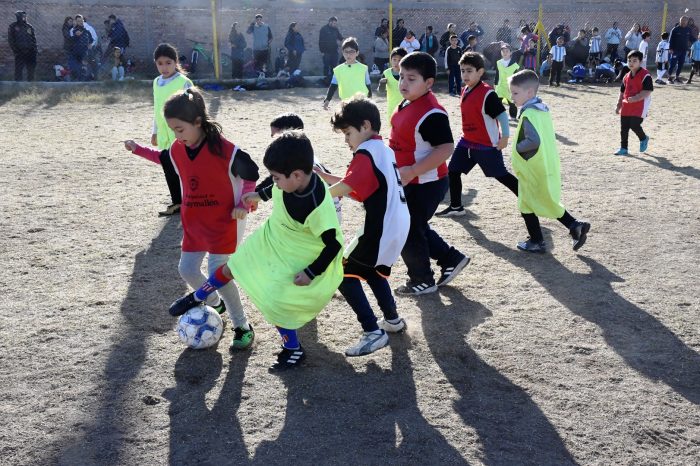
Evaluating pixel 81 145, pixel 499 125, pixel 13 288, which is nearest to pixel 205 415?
pixel 13 288

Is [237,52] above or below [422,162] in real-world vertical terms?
above

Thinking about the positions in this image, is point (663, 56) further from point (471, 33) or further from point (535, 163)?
point (535, 163)

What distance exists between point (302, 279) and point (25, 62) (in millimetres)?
16904

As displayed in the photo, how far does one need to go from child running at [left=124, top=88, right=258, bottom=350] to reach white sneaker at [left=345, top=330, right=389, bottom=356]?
66cm

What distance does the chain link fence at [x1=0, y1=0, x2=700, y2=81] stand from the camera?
Result: 18.6 metres

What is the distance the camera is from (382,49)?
67.2ft

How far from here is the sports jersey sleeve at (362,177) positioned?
4043 mm

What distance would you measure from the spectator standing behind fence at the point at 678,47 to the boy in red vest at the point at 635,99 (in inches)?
463

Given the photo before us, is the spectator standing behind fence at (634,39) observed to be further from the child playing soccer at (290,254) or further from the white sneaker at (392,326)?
the child playing soccer at (290,254)

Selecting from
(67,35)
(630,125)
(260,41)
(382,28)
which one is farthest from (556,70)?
(67,35)

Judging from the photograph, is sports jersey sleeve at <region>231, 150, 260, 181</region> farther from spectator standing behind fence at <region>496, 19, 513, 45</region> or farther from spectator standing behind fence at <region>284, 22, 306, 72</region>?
spectator standing behind fence at <region>496, 19, 513, 45</region>

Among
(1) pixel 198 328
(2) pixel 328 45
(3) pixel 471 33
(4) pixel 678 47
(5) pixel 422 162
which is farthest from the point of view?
(3) pixel 471 33

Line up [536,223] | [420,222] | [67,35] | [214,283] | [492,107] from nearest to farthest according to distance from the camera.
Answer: [214,283] < [420,222] < [536,223] < [492,107] < [67,35]

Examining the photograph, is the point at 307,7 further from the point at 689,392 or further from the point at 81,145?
the point at 689,392
